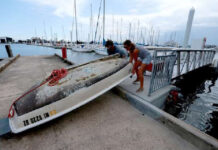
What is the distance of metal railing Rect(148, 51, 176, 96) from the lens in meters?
2.91

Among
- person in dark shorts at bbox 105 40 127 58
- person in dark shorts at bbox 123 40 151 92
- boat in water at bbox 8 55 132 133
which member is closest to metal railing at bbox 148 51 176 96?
person in dark shorts at bbox 123 40 151 92

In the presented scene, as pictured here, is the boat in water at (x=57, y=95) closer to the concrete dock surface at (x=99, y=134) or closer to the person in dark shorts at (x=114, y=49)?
the concrete dock surface at (x=99, y=134)

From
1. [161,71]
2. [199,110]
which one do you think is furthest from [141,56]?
[199,110]

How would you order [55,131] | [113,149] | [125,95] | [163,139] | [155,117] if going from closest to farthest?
[113,149]
[163,139]
[55,131]
[155,117]
[125,95]

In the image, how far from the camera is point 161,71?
10.5 feet

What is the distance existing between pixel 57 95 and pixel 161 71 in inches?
109

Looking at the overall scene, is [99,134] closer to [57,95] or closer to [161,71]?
[57,95]

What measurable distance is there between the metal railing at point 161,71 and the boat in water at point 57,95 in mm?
924

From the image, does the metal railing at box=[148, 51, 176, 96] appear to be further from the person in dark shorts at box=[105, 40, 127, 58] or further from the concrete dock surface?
the person in dark shorts at box=[105, 40, 127, 58]

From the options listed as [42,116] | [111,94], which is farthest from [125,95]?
[42,116]

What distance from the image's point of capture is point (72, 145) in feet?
5.80

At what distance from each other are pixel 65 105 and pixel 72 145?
2.33 ft

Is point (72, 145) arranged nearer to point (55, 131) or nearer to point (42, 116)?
point (55, 131)

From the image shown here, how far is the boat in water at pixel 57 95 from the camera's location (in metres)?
1.91
